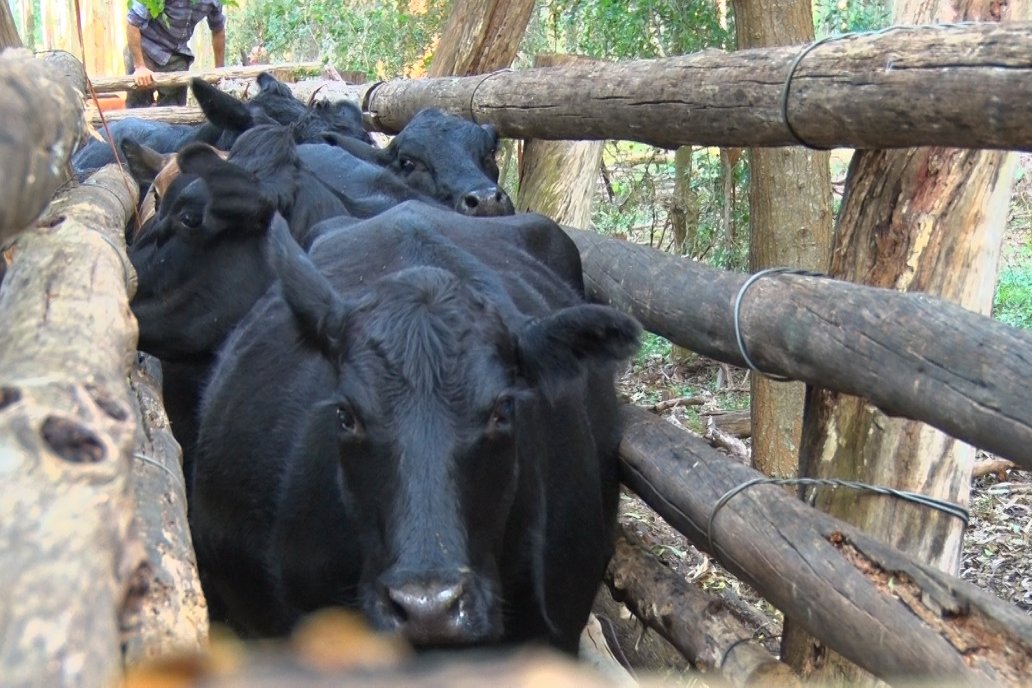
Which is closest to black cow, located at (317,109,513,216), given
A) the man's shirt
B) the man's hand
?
the man's hand

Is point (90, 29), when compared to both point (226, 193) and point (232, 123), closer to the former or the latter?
point (232, 123)

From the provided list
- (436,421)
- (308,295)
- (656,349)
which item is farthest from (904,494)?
(656,349)

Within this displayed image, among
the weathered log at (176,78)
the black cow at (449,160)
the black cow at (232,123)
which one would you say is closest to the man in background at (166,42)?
the weathered log at (176,78)

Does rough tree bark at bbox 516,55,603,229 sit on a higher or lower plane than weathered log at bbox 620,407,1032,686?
higher

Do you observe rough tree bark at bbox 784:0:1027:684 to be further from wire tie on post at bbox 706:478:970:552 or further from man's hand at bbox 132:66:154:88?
man's hand at bbox 132:66:154:88

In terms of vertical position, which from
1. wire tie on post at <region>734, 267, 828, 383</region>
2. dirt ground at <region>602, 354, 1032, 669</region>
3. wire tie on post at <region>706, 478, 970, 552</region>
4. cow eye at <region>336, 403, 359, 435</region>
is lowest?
dirt ground at <region>602, 354, 1032, 669</region>

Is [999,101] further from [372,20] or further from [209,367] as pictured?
[372,20]

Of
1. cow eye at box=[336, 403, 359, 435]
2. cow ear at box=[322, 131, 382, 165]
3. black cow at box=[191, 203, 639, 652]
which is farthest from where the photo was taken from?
cow ear at box=[322, 131, 382, 165]

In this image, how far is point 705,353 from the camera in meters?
3.72

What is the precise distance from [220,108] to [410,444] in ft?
13.8

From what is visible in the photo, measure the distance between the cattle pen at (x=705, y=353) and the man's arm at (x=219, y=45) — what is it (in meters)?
9.61

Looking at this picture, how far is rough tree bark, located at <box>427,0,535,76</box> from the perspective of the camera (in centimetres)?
823

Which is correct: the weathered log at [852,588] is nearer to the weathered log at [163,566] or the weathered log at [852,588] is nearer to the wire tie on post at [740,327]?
the wire tie on post at [740,327]

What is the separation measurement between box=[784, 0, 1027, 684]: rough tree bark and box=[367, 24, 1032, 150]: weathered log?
225 mm
